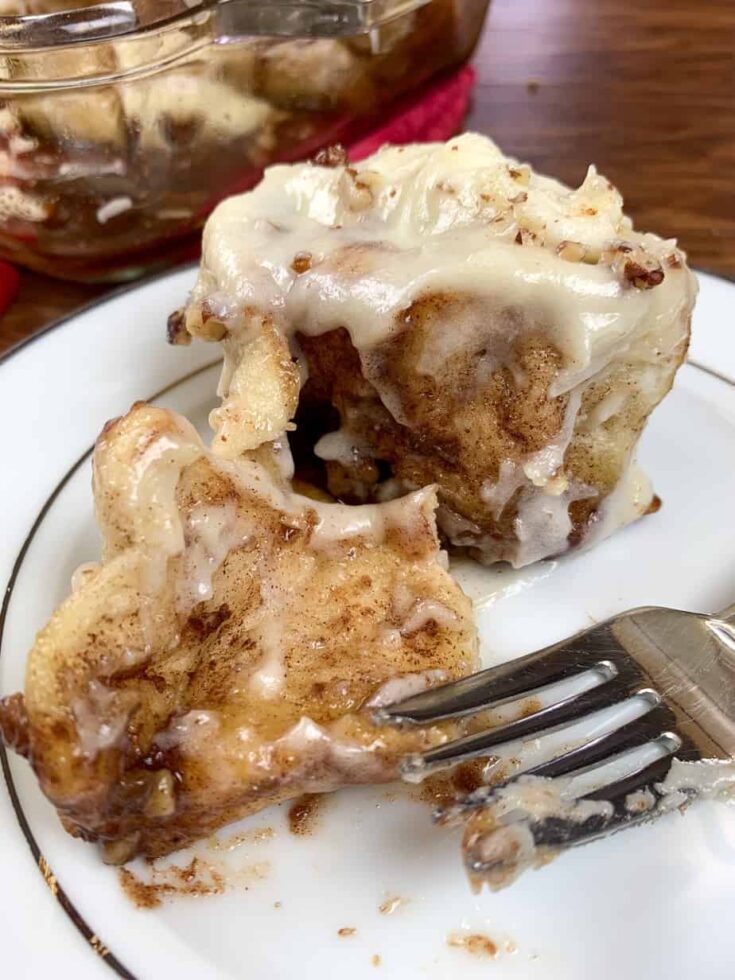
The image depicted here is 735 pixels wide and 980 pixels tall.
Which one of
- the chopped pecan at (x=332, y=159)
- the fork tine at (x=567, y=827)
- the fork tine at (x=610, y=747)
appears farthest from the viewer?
the chopped pecan at (x=332, y=159)

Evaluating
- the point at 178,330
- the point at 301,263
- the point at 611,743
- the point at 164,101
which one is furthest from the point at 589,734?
the point at 164,101

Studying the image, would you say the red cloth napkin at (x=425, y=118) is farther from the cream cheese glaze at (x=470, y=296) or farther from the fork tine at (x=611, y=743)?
the fork tine at (x=611, y=743)

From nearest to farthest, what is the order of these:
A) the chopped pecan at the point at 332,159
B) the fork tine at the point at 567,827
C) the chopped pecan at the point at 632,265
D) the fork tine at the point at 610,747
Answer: the fork tine at the point at 567,827, the fork tine at the point at 610,747, the chopped pecan at the point at 632,265, the chopped pecan at the point at 332,159

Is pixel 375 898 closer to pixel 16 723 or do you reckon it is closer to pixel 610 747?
pixel 610 747

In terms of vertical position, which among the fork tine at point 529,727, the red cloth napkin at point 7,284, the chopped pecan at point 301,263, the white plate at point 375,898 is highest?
the chopped pecan at point 301,263

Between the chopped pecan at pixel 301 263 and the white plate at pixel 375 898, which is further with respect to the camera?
the chopped pecan at pixel 301 263

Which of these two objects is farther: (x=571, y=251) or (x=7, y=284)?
(x=7, y=284)

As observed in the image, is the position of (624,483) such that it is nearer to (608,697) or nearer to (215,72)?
(608,697)

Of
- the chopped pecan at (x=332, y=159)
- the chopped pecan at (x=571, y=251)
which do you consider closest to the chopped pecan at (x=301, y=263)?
the chopped pecan at (x=332, y=159)
